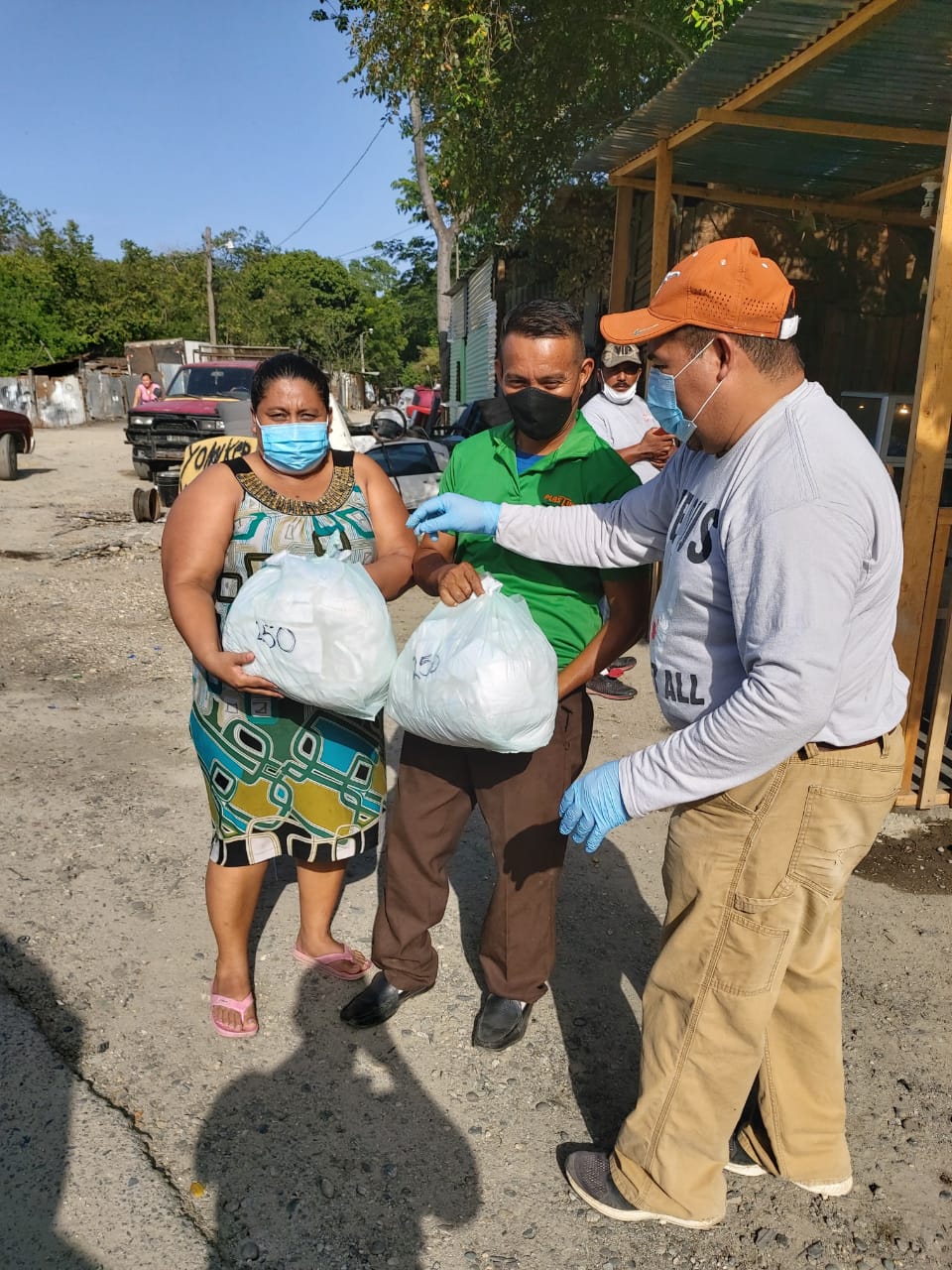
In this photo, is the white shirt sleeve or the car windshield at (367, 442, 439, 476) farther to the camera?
the car windshield at (367, 442, 439, 476)

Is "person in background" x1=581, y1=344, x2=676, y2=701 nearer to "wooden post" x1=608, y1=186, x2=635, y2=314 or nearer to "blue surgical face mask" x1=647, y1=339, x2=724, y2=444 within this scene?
"blue surgical face mask" x1=647, y1=339, x2=724, y2=444

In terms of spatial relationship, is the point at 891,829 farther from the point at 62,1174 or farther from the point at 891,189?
the point at 891,189

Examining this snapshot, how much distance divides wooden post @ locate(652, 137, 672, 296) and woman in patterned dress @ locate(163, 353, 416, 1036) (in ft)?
15.2

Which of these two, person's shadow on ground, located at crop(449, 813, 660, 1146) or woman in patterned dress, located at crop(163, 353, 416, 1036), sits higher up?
woman in patterned dress, located at crop(163, 353, 416, 1036)

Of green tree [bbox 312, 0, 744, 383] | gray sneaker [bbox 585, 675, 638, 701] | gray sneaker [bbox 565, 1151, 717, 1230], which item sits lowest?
gray sneaker [bbox 565, 1151, 717, 1230]

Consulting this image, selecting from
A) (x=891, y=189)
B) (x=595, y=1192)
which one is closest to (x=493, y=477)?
(x=595, y=1192)

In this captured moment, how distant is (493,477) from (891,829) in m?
2.69

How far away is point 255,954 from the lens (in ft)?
9.89

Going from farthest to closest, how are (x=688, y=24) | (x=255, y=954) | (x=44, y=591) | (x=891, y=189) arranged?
1. (x=688, y=24)
2. (x=44, y=591)
3. (x=891, y=189)
4. (x=255, y=954)

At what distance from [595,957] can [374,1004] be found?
0.83 metres

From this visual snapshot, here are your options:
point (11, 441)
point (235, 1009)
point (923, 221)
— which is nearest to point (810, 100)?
point (923, 221)

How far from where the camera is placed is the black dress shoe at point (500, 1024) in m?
2.60

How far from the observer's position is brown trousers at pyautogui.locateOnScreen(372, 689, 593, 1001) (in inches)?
96.1

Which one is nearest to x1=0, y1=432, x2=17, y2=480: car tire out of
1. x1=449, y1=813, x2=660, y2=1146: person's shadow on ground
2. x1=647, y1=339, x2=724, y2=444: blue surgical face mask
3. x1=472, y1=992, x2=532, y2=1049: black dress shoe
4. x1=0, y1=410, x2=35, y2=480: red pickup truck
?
x1=0, y1=410, x2=35, y2=480: red pickup truck
